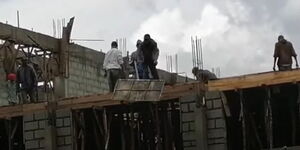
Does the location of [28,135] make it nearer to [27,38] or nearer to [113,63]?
[113,63]

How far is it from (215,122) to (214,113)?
162 millimetres

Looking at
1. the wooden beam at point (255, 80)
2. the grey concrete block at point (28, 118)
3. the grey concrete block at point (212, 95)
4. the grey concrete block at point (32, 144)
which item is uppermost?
the wooden beam at point (255, 80)

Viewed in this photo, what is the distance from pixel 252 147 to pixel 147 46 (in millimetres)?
2819

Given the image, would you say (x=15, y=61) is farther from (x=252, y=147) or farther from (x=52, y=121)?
(x=252, y=147)

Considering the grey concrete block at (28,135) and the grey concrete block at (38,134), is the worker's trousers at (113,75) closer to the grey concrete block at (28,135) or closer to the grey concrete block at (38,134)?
the grey concrete block at (38,134)

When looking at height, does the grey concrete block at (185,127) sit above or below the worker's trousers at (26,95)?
below

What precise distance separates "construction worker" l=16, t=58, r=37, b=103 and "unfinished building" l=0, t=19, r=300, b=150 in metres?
1.19

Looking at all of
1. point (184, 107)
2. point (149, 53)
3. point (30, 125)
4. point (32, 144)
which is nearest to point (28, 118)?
point (30, 125)

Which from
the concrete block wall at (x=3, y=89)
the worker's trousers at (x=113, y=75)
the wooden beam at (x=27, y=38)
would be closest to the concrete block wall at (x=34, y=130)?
the worker's trousers at (x=113, y=75)

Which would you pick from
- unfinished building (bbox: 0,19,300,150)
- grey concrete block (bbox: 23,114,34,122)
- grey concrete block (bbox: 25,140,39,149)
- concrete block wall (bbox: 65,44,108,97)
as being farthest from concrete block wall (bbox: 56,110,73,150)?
concrete block wall (bbox: 65,44,108,97)

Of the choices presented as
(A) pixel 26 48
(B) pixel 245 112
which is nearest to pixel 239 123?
(B) pixel 245 112

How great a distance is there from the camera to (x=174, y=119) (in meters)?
12.6

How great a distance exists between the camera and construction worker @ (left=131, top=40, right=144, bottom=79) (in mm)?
12773

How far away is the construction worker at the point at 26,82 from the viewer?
14.9m
